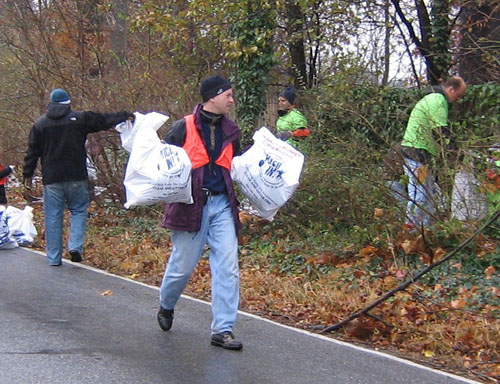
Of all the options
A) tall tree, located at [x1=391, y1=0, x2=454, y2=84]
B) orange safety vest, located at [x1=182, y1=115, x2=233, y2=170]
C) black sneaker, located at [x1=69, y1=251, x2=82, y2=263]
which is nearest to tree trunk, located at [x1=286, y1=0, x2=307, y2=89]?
tall tree, located at [x1=391, y1=0, x2=454, y2=84]

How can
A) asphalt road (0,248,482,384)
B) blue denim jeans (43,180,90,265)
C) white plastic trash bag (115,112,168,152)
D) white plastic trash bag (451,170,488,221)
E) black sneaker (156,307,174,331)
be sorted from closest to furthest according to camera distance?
asphalt road (0,248,482,384) < white plastic trash bag (115,112,168,152) < black sneaker (156,307,174,331) < white plastic trash bag (451,170,488,221) < blue denim jeans (43,180,90,265)

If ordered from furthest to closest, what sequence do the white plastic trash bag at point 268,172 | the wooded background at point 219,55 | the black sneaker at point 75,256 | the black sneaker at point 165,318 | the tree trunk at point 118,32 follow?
1. the tree trunk at point 118,32
2. the wooded background at point 219,55
3. the black sneaker at point 75,256
4. the black sneaker at point 165,318
5. the white plastic trash bag at point 268,172

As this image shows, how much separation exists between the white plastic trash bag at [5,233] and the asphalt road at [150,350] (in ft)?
9.29

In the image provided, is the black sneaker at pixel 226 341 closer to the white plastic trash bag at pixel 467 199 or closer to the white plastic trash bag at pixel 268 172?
the white plastic trash bag at pixel 268 172

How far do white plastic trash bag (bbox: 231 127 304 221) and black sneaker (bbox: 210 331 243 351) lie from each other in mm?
1021

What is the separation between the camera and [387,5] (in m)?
14.3

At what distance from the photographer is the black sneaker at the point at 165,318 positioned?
261 inches

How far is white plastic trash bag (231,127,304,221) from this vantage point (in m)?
6.26

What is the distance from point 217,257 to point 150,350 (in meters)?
0.84

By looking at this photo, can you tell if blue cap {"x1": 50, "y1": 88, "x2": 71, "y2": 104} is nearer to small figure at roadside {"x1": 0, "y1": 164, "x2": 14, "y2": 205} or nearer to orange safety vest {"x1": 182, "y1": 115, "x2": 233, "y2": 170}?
small figure at roadside {"x1": 0, "y1": 164, "x2": 14, "y2": 205}

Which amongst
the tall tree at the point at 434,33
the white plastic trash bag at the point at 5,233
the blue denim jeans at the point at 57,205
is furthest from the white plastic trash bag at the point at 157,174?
the tall tree at the point at 434,33

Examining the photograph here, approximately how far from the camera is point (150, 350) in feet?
20.1

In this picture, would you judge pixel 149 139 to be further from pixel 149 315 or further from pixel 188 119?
pixel 149 315

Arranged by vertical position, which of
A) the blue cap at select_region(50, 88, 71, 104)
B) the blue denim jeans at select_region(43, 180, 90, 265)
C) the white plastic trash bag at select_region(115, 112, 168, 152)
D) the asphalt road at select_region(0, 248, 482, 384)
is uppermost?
the blue cap at select_region(50, 88, 71, 104)
